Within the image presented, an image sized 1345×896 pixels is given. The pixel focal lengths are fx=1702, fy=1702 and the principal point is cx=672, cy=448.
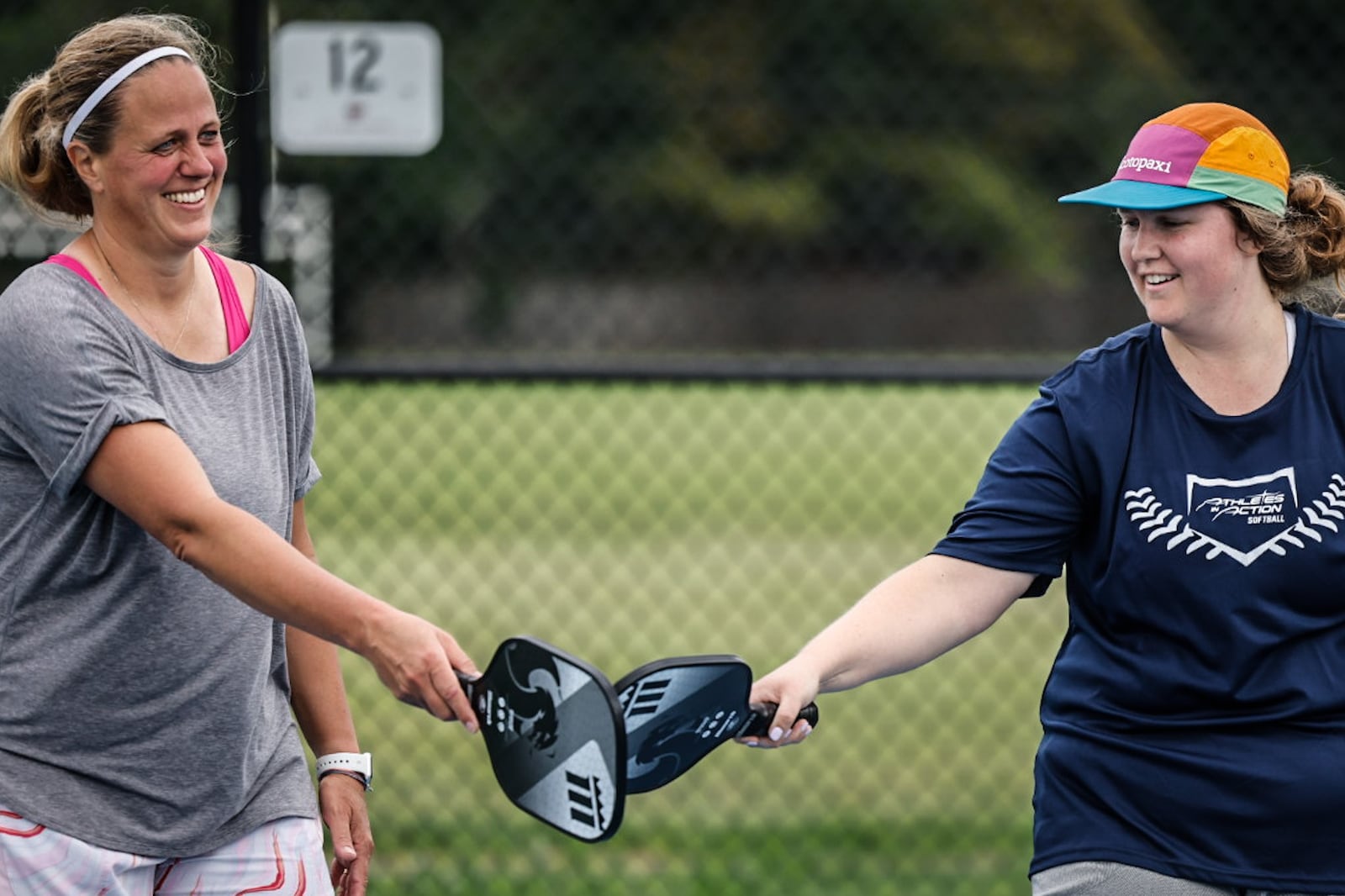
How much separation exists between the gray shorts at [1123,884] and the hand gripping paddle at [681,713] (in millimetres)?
490

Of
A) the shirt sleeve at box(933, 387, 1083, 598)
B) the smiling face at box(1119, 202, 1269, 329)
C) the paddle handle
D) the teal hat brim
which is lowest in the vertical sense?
the paddle handle

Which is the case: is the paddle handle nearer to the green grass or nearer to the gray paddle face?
the gray paddle face

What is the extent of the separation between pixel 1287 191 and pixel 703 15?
5.13 meters

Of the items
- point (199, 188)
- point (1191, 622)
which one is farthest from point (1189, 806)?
point (199, 188)

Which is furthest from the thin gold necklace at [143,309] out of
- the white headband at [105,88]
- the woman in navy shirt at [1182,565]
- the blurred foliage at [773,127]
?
the blurred foliage at [773,127]

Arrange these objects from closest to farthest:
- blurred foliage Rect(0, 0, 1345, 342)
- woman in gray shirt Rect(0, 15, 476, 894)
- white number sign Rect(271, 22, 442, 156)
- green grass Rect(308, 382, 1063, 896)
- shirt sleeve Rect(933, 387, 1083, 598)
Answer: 1. woman in gray shirt Rect(0, 15, 476, 894)
2. shirt sleeve Rect(933, 387, 1083, 598)
3. white number sign Rect(271, 22, 442, 156)
4. green grass Rect(308, 382, 1063, 896)
5. blurred foliage Rect(0, 0, 1345, 342)

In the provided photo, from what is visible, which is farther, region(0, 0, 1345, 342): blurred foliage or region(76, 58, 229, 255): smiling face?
region(0, 0, 1345, 342): blurred foliage

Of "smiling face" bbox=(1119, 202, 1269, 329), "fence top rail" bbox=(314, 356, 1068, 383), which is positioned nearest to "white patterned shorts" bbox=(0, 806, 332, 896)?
"smiling face" bbox=(1119, 202, 1269, 329)

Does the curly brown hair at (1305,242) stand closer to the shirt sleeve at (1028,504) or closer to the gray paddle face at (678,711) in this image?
the shirt sleeve at (1028,504)

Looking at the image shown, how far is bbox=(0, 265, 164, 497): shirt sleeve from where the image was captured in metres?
2.13

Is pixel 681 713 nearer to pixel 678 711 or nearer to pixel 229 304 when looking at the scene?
pixel 678 711

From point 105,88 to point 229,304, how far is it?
0.34m

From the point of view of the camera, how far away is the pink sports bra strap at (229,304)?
2.40m

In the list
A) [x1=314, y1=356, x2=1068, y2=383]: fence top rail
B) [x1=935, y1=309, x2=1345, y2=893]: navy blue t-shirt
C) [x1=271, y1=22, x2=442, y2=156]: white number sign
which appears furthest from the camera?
[x1=314, y1=356, x2=1068, y2=383]: fence top rail
